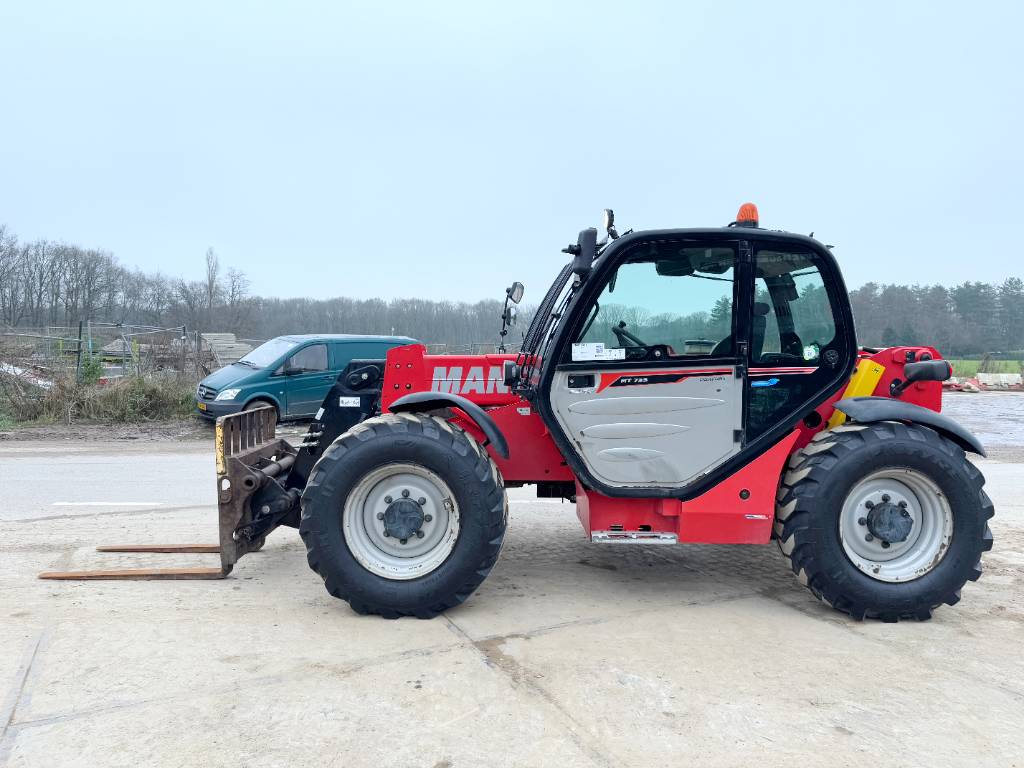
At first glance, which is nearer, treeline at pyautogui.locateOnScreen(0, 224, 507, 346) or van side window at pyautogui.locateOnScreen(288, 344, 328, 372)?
van side window at pyautogui.locateOnScreen(288, 344, 328, 372)

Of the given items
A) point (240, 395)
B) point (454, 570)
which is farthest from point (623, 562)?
point (240, 395)

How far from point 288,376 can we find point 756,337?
34.5 feet

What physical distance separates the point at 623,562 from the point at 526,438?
1.22 meters

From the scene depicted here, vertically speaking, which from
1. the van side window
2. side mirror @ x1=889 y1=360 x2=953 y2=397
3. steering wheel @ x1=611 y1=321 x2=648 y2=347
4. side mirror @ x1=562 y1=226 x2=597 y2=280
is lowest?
the van side window

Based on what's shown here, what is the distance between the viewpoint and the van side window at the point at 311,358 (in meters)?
13.4

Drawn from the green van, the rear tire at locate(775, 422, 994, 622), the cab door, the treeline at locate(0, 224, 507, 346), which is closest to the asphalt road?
the rear tire at locate(775, 422, 994, 622)

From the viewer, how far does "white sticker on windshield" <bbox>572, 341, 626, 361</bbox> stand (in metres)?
4.21

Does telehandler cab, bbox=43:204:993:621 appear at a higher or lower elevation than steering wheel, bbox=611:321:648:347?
lower

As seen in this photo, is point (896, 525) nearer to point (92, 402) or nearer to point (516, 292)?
point (516, 292)

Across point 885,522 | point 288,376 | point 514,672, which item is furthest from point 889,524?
point 288,376

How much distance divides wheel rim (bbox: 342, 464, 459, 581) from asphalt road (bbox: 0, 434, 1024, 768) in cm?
33

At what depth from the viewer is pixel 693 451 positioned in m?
4.21

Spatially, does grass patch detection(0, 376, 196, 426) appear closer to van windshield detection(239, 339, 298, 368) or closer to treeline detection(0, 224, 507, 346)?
van windshield detection(239, 339, 298, 368)

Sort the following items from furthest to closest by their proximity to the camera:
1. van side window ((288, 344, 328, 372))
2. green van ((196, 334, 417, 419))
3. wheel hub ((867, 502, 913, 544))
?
van side window ((288, 344, 328, 372)) → green van ((196, 334, 417, 419)) → wheel hub ((867, 502, 913, 544))
